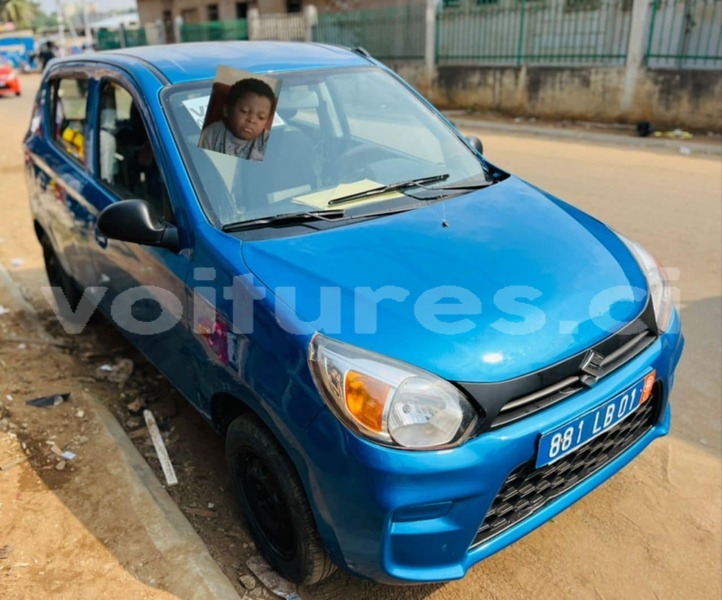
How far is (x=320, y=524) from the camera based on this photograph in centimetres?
196

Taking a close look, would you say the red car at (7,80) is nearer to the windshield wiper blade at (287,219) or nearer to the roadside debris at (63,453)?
the roadside debris at (63,453)

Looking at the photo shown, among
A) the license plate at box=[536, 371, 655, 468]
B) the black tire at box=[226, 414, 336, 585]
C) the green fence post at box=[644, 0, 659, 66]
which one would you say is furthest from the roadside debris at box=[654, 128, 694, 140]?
the black tire at box=[226, 414, 336, 585]

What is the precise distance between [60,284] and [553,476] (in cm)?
399

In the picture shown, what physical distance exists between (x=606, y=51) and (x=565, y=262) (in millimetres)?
11415

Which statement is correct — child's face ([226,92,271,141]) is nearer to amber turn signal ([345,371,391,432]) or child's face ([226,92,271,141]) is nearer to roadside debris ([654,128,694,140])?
amber turn signal ([345,371,391,432])

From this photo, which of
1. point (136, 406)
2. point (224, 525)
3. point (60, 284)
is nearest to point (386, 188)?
point (224, 525)

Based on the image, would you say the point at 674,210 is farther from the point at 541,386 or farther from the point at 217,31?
the point at 217,31

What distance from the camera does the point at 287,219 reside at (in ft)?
8.14

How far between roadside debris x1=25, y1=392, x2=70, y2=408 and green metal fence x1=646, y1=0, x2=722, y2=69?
10.8 meters

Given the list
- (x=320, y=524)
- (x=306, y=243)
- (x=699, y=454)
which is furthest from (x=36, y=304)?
(x=699, y=454)

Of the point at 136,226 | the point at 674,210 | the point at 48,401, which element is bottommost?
the point at 48,401

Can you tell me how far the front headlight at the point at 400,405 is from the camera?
1.80 m

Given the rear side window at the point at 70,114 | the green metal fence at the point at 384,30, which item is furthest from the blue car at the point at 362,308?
the green metal fence at the point at 384,30

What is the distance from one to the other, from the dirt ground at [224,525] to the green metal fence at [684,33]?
994cm
